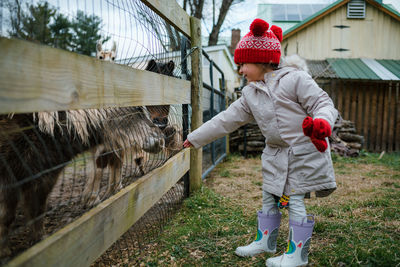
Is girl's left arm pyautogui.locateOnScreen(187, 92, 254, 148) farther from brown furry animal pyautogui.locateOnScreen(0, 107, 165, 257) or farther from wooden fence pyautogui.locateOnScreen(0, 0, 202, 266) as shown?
brown furry animal pyautogui.locateOnScreen(0, 107, 165, 257)

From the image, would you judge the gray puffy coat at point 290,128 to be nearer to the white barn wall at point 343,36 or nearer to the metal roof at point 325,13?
the metal roof at point 325,13

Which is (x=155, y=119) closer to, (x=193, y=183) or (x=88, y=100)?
(x=193, y=183)

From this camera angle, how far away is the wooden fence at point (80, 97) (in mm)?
1004

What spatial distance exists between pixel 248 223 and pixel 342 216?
0.94 m

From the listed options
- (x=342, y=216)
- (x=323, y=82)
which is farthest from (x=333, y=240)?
(x=323, y=82)

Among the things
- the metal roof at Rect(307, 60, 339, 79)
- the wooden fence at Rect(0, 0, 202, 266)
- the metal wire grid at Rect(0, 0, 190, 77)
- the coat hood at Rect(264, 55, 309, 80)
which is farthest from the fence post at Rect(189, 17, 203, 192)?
the metal roof at Rect(307, 60, 339, 79)

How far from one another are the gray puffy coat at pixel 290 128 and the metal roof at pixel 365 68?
9.39 m

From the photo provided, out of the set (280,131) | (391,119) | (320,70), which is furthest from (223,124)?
(391,119)

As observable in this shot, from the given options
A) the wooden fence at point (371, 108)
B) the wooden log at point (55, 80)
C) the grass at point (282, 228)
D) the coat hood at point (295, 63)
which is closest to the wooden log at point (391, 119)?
the wooden fence at point (371, 108)

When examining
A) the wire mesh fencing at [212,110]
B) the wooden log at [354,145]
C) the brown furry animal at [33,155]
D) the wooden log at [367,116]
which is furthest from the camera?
the wooden log at [367,116]

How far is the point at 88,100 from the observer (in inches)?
54.3

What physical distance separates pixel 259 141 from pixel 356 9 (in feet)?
28.2

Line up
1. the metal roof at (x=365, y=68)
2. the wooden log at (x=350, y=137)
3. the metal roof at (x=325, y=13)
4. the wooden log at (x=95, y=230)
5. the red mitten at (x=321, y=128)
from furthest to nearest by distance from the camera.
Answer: the metal roof at (x=325, y=13) → the metal roof at (x=365, y=68) → the wooden log at (x=350, y=137) → the red mitten at (x=321, y=128) → the wooden log at (x=95, y=230)

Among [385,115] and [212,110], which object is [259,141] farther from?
[385,115]
